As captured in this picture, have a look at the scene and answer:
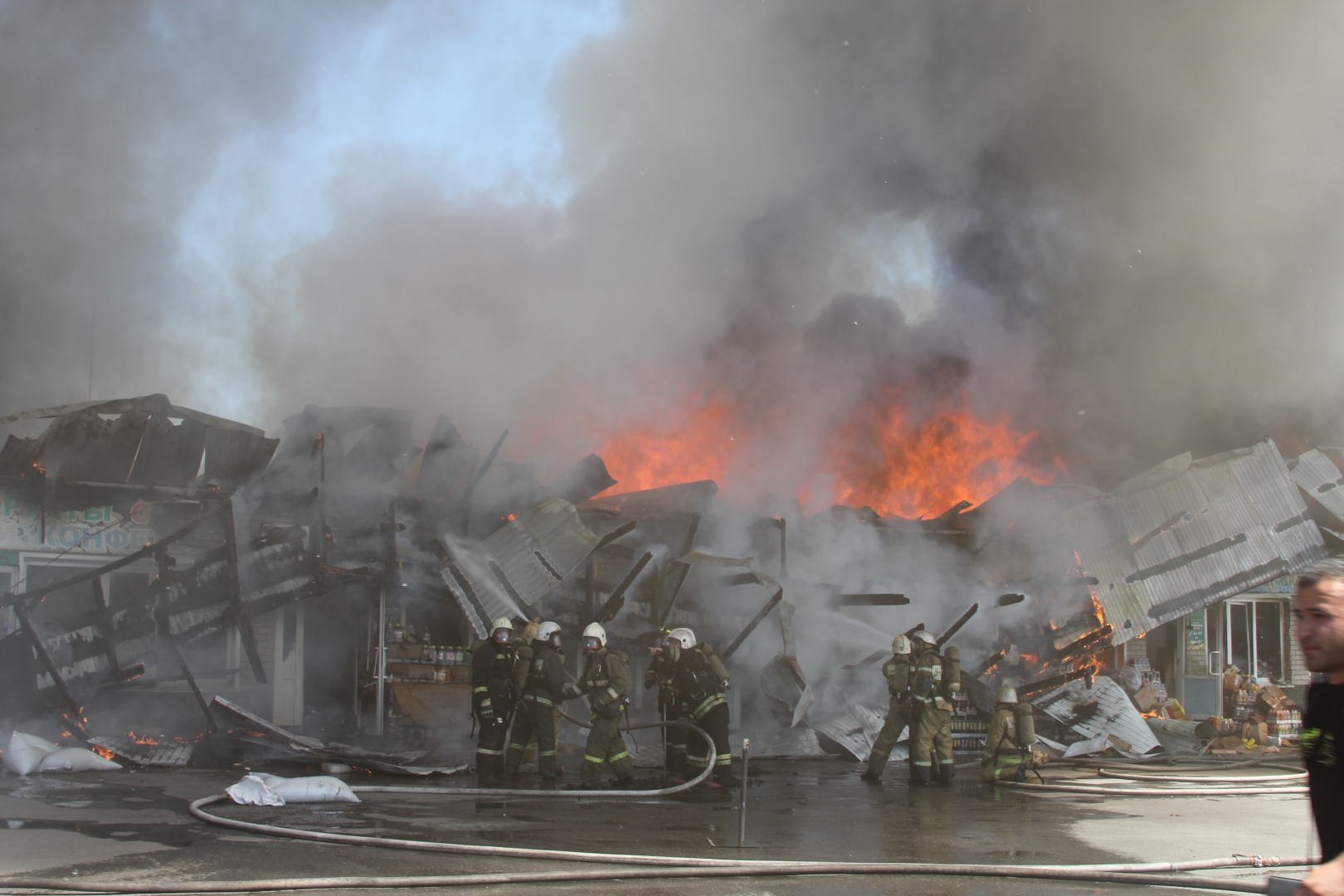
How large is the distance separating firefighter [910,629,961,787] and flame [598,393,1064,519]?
222 inches

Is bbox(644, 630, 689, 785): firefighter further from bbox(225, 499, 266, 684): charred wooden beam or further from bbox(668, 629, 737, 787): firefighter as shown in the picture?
bbox(225, 499, 266, 684): charred wooden beam

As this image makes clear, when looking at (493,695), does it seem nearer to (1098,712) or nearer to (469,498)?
(469,498)

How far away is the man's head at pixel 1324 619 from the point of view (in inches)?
119

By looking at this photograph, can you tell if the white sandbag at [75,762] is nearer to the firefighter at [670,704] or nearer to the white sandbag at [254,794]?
the white sandbag at [254,794]

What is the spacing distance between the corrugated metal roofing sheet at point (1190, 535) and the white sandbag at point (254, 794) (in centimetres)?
1160

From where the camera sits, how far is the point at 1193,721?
15.5 m

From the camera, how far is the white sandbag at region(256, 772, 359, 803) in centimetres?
816

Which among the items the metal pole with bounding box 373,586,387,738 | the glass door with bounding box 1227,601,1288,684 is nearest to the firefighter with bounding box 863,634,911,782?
the metal pole with bounding box 373,586,387,738

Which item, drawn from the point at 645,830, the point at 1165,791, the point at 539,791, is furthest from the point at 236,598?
the point at 1165,791

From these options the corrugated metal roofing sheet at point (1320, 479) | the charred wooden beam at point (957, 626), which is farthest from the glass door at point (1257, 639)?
the charred wooden beam at point (957, 626)

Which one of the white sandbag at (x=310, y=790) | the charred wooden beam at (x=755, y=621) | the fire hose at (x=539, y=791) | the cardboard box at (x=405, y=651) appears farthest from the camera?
the cardboard box at (x=405, y=651)

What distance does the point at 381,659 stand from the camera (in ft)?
43.4

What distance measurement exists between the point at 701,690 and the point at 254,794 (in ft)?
14.5

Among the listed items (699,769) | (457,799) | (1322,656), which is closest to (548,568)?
(699,769)
